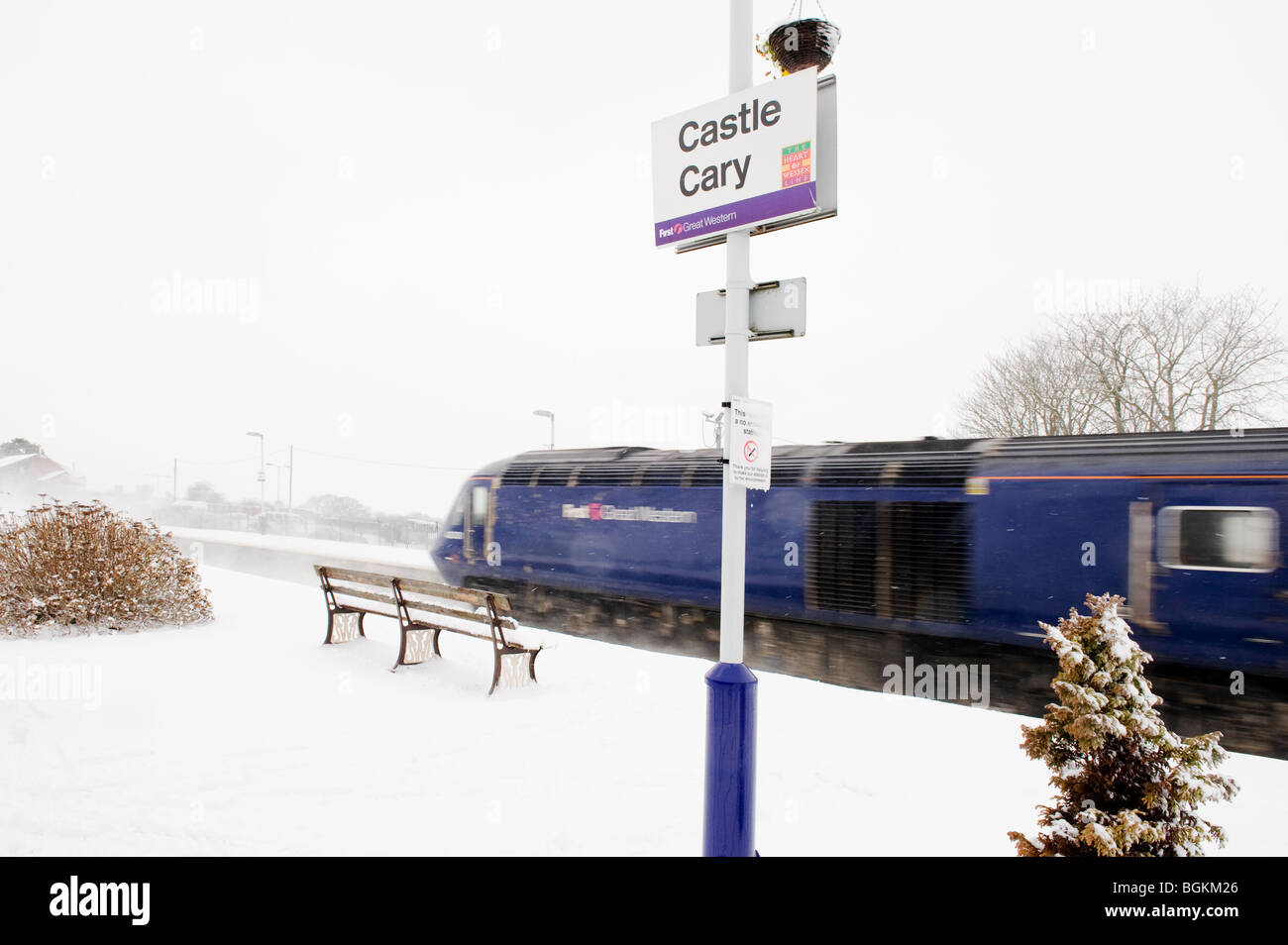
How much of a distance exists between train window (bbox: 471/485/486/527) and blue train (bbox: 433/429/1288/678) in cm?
204

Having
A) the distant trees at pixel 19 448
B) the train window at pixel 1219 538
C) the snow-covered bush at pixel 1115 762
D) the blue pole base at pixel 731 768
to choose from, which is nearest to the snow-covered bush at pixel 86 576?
the blue pole base at pixel 731 768

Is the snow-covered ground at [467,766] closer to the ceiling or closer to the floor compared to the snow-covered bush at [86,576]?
closer to the floor

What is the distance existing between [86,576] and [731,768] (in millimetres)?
9598

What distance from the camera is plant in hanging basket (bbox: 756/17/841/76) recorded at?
4.27 m

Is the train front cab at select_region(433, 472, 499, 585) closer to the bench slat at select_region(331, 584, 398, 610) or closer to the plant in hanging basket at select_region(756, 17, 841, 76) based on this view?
the bench slat at select_region(331, 584, 398, 610)

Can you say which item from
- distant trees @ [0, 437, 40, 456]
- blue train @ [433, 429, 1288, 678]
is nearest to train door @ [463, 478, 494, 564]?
blue train @ [433, 429, 1288, 678]

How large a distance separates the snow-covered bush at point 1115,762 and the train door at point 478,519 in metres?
11.1

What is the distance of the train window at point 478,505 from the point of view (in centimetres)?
1326

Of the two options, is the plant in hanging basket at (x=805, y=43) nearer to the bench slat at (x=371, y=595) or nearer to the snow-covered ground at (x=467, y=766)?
the snow-covered ground at (x=467, y=766)

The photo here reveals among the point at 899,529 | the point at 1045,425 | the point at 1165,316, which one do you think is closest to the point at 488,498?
the point at 899,529

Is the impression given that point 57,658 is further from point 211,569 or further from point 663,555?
point 211,569

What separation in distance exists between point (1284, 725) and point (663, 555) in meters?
7.07

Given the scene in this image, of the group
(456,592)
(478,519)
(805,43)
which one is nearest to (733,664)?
(805,43)

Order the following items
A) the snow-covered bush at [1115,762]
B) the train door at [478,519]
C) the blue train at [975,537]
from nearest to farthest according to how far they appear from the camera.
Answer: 1. the snow-covered bush at [1115,762]
2. the blue train at [975,537]
3. the train door at [478,519]
